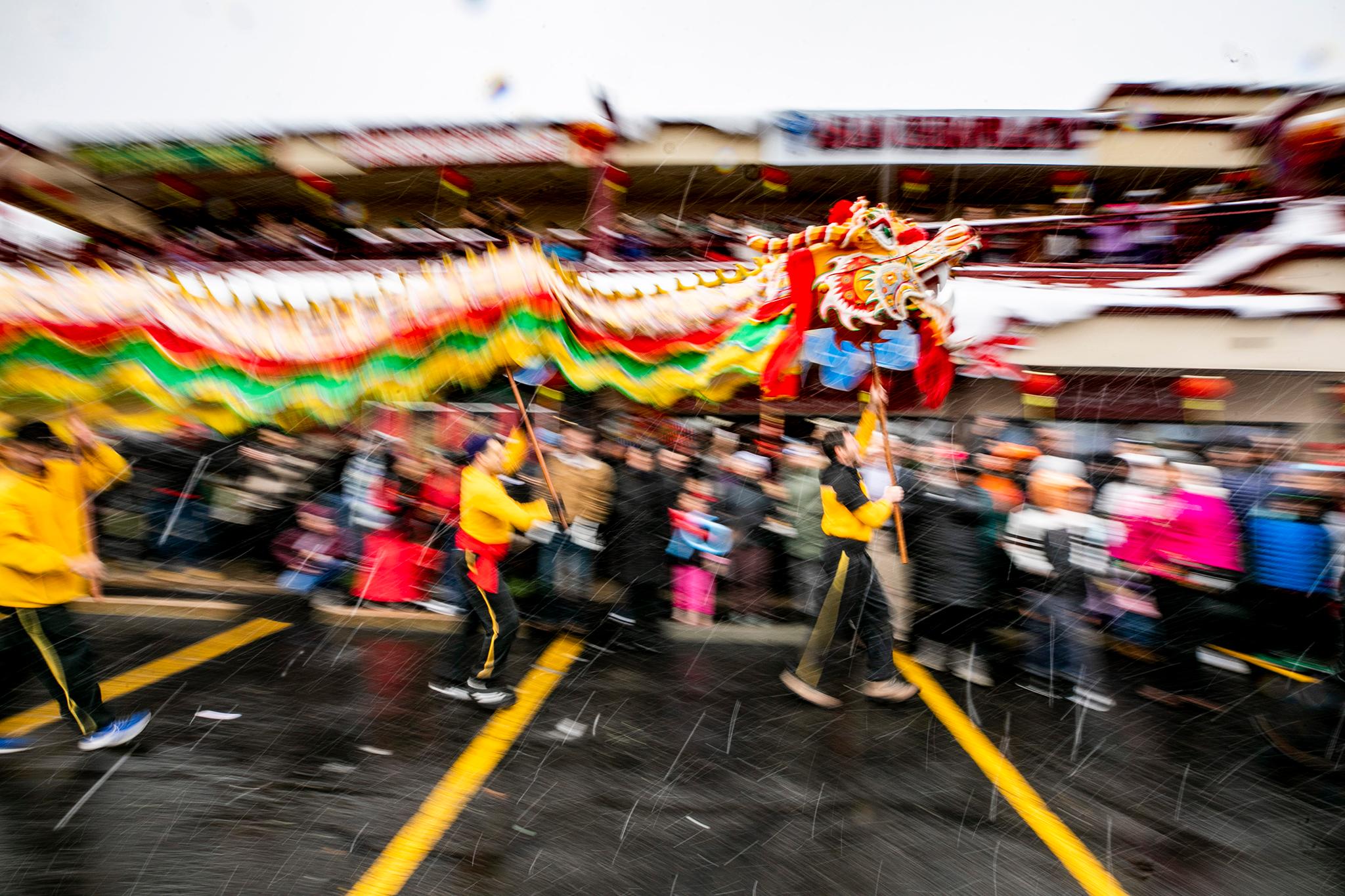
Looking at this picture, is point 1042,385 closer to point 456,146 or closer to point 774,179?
point 774,179

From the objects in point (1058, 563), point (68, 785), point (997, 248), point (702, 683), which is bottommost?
point (702, 683)

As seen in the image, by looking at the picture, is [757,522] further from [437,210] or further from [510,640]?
[437,210]

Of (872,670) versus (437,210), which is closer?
(872,670)

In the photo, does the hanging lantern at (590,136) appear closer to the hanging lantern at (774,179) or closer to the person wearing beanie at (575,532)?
the hanging lantern at (774,179)

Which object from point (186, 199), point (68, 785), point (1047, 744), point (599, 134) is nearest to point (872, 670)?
point (1047, 744)

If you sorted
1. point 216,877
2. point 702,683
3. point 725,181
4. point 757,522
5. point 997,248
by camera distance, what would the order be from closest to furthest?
point 216,877 → point 702,683 → point 757,522 → point 997,248 → point 725,181

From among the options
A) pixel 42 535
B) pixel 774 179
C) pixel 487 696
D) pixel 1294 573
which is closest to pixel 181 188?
pixel 774 179

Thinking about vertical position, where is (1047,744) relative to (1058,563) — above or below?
below

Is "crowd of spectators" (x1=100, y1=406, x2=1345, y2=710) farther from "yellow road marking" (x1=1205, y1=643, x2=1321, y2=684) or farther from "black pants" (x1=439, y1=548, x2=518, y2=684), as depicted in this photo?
"black pants" (x1=439, y1=548, x2=518, y2=684)

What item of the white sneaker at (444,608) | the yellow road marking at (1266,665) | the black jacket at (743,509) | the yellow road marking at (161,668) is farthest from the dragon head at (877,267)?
the yellow road marking at (161,668)

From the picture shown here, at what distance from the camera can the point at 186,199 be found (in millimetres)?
13594

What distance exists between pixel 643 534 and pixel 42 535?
12.7ft

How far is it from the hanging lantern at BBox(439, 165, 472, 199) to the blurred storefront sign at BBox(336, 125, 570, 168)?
0.30m

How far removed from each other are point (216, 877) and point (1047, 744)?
4262mm
